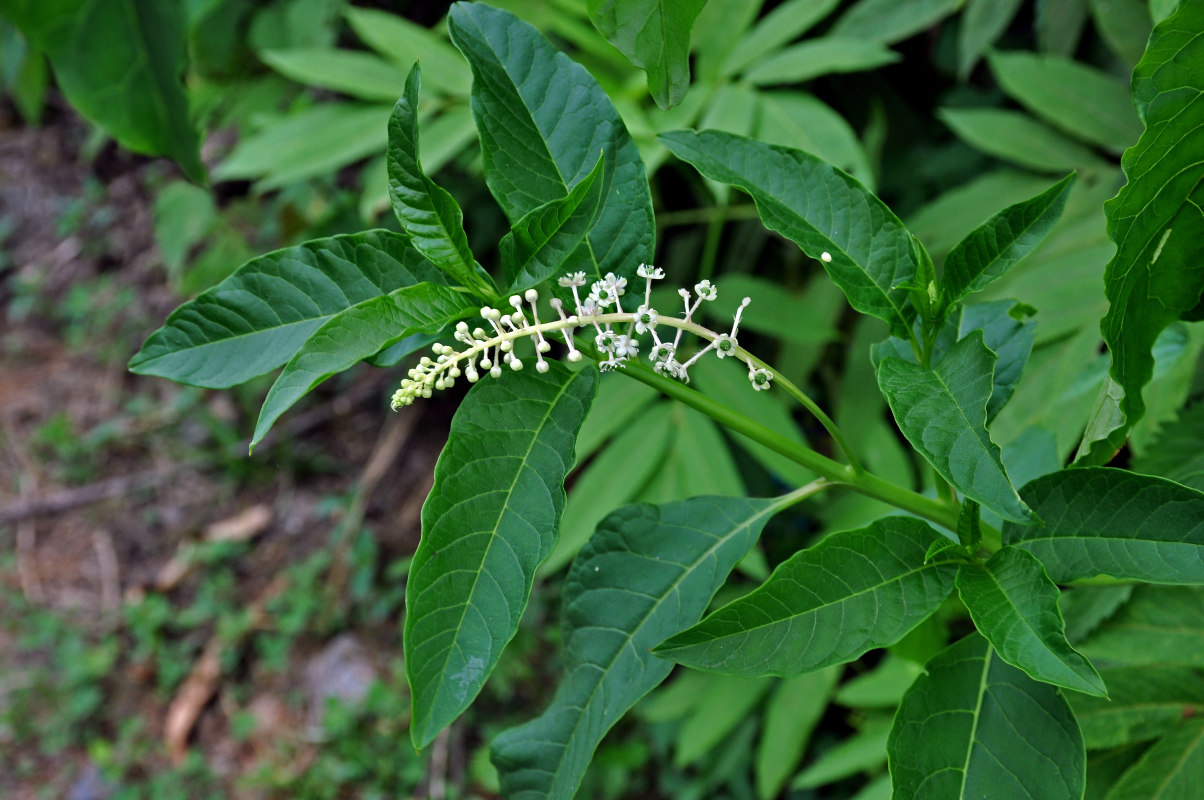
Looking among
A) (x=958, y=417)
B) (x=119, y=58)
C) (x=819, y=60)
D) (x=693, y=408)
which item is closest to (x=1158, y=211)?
(x=958, y=417)

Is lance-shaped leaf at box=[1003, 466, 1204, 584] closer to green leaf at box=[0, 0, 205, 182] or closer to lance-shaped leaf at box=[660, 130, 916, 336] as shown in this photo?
lance-shaped leaf at box=[660, 130, 916, 336]

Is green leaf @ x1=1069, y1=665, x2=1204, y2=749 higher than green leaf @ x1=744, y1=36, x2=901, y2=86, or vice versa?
green leaf @ x1=744, y1=36, x2=901, y2=86

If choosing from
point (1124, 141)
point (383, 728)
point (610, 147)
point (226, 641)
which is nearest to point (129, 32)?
point (610, 147)

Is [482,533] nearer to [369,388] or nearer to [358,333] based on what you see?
[358,333]

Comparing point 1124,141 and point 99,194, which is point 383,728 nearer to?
point 1124,141

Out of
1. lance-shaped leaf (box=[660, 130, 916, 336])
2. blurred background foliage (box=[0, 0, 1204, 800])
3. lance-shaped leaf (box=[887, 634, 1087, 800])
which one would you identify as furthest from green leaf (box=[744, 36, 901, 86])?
lance-shaped leaf (box=[887, 634, 1087, 800])

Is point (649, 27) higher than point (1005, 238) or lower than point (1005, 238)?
higher
